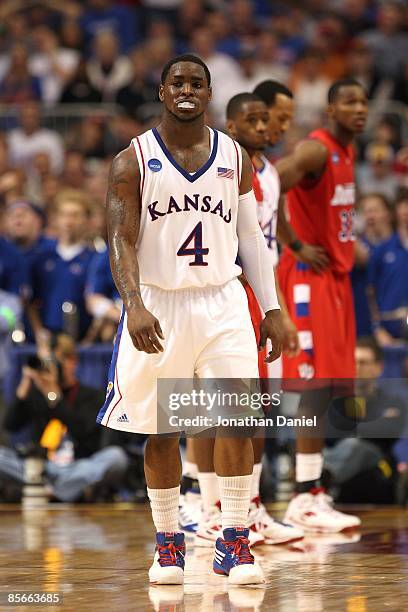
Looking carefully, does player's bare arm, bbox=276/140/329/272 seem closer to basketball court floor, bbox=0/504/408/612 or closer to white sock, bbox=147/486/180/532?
basketball court floor, bbox=0/504/408/612

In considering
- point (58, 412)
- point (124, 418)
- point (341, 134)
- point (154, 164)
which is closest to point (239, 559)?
point (124, 418)

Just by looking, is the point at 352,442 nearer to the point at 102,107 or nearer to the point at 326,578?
the point at 326,578

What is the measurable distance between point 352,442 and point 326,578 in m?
3.53

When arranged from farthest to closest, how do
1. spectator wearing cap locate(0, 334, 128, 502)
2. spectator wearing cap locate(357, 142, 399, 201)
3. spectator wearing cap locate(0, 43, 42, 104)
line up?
spectator wearing cap locate(0, 43, 42, 104)
spectator wearing cap locate(357, 142, 399, 201)
spectator wearing cap locate(0, 334, 128, 502)

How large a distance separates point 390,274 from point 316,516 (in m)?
3.75

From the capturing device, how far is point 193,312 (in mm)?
5922

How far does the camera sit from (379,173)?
14383mm

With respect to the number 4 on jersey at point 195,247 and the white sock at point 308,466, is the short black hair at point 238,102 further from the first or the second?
the white sock at point 308,466

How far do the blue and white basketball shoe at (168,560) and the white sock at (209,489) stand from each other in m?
1.34

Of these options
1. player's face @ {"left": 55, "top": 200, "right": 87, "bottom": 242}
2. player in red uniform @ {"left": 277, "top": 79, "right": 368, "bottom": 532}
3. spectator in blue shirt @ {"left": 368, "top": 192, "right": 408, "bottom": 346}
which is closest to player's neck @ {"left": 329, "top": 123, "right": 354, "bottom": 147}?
player in red uniform @ {"left": 277, "top": 79, "right": 368, "bottom": 532}

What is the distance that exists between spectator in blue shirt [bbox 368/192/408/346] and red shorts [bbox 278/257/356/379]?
2956 mm

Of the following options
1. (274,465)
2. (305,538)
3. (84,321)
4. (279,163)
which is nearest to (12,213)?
(84,321)

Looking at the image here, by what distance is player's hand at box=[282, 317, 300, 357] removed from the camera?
7516 millimetres

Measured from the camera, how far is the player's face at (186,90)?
5.91 meters
